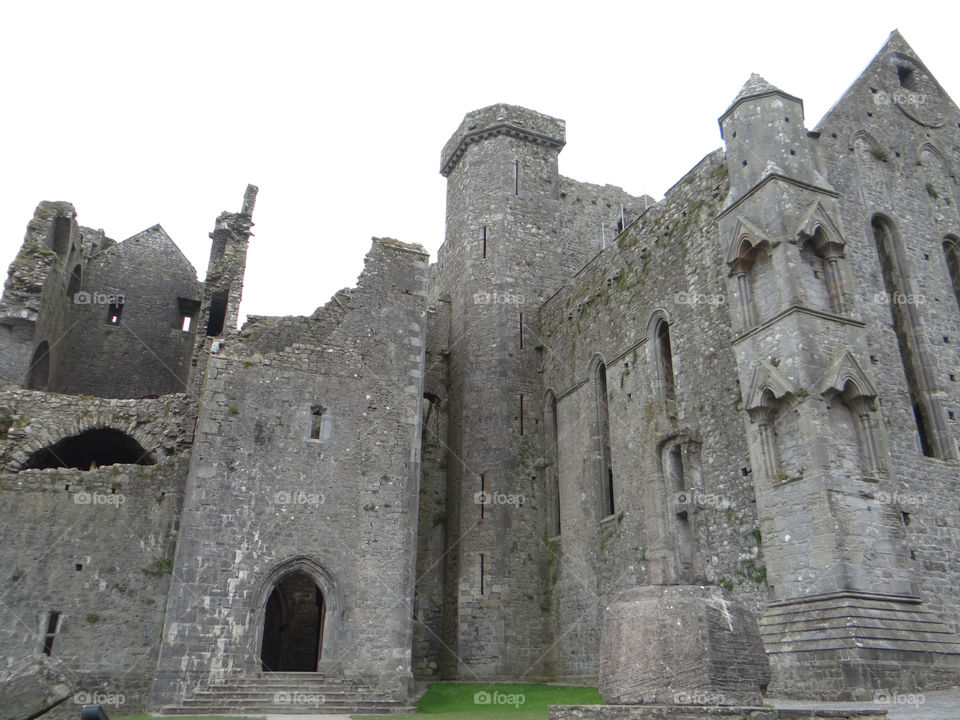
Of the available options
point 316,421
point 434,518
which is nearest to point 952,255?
point 316,421

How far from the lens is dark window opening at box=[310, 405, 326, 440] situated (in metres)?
15.8

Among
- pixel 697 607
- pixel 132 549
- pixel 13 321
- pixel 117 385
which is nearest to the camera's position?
pixel 697 607

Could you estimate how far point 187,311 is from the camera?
25.6 meters

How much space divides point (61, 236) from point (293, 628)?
11.9m

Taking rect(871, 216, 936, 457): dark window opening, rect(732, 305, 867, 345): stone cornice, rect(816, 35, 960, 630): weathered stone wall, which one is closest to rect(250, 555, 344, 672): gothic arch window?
rect(732, 305, 867, 345): stone cornice

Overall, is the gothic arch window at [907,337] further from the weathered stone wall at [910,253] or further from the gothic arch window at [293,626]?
the gothic arch window at [293,626]

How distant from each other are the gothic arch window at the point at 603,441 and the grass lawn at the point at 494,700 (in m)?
4.13

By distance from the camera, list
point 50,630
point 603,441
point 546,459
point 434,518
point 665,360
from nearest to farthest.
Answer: point 50,630 < point 665,360 < point 603,441 < point 546,459 < point 434,518

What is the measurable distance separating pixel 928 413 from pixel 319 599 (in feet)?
43.7

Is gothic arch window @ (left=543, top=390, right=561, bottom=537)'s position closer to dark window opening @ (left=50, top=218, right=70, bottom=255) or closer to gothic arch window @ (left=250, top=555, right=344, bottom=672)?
gothic arch window @ (left=250, top=555, right=344, bottom=672)

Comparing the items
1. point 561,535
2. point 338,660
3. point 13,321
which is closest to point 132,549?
point 338,660

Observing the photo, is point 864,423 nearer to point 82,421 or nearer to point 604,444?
point 604,444

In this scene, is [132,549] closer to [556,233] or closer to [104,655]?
[104,655]

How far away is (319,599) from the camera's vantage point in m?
18.2
